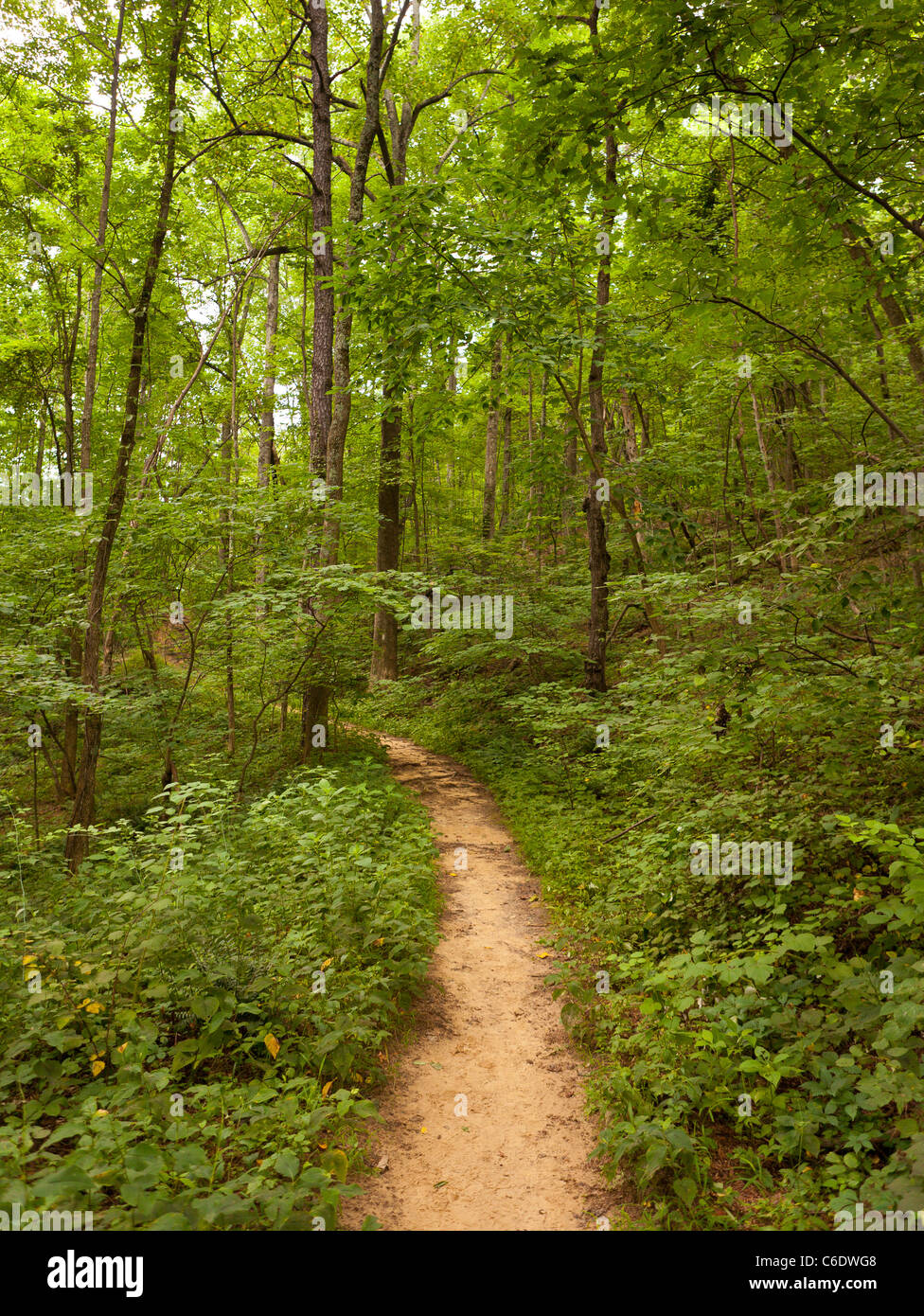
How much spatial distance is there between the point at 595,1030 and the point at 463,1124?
1.24 metres

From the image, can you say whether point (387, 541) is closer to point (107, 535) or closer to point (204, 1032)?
point (107, 535)

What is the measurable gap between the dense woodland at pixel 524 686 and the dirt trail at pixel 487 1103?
25 cm

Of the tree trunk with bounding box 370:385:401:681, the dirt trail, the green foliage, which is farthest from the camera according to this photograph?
the tree trunk with bounding box 370:385:401:681

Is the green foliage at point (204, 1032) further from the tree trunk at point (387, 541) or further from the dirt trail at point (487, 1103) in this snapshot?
the tree trunk at point (387, 541)

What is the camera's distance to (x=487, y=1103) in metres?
4.48

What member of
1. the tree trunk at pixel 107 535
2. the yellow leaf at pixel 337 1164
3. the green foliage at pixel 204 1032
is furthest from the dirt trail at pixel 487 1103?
the tree trunk at pixel 107 535

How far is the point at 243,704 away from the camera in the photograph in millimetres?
14281

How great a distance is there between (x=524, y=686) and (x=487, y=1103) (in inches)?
414

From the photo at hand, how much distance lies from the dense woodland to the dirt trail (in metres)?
0.25

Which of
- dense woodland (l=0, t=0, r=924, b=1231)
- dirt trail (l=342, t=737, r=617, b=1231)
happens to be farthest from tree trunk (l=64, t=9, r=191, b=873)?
dirt trail (l=342, t=737, r=617, b=1231)

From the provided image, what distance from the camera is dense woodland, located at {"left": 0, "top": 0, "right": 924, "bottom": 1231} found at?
3.54 m

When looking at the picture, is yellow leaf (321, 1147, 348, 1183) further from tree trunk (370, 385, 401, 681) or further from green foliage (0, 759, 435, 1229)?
tree trunk (370, 385, 401, 681)

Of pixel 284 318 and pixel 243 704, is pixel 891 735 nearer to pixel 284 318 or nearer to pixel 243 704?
pixel 243 704

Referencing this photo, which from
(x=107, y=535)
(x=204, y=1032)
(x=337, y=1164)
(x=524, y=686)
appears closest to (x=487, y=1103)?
(x=337, y=1164)
